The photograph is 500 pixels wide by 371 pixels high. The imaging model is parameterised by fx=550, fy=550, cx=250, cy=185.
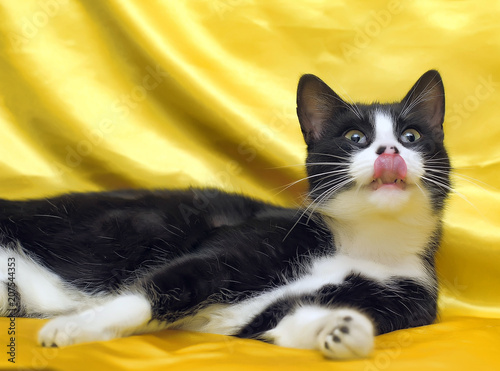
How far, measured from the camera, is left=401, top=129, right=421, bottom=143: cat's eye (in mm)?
1346

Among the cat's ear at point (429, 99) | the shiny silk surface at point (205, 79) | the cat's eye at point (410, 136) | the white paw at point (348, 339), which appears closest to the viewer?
the white paw at point (348, 339)

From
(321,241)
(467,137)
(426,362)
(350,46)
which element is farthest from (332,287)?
(350,46)

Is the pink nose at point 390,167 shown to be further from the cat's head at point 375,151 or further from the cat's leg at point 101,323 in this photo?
the cat's leg at point 101,323

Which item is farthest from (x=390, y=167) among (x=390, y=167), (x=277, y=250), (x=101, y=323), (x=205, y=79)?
(x=205, y=79)

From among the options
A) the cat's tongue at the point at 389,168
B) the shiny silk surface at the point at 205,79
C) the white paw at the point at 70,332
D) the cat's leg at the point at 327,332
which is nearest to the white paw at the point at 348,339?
the cat's leg at the point at 327,332

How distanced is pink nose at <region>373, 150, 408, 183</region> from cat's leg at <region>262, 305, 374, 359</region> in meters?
0.30

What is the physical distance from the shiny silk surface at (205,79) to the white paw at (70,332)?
909 millimetres

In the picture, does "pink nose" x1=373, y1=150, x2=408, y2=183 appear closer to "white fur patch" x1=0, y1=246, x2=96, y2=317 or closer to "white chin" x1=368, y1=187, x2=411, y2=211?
"white chin" x1=368, y1=187, x2=411, y2=211

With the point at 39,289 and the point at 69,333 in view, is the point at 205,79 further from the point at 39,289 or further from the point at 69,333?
the point at 69,333

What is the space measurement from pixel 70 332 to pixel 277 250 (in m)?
0.50

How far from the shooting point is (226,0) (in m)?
2.04

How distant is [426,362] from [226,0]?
1496mm

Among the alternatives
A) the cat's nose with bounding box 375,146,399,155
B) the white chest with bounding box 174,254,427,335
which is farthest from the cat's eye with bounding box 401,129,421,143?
the white chest with bounding box 174,254,427,335

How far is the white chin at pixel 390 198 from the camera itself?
4.02 feet
